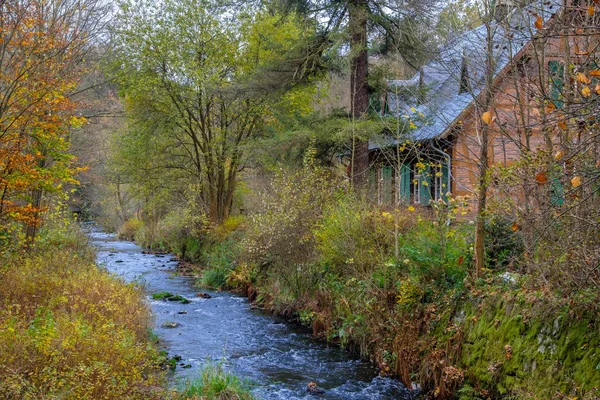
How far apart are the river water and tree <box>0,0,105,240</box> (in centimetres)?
392

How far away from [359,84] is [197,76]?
290 inches

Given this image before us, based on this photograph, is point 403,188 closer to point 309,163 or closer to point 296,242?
point 309,163

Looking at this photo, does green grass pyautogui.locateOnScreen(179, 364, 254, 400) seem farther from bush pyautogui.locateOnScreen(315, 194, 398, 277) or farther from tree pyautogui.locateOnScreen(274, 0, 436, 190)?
tree pyautogui.locateOnScreen(274, 0, 436, 190)

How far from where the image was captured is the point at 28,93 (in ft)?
30.3

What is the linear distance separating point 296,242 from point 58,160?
5763mm

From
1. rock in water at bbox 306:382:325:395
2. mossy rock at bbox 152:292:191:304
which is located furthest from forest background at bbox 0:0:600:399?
mossy rock at bbox 152:292:191:304

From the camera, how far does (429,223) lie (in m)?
10.1

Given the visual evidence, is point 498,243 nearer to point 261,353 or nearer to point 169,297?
point 261,353

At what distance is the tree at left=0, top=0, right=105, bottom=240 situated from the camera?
29.4 feet

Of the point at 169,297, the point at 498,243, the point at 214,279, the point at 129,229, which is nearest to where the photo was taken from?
the point at 498,243

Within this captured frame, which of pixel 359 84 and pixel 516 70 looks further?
pixel 359 84

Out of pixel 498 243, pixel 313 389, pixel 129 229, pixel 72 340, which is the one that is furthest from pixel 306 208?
pixel 129 229

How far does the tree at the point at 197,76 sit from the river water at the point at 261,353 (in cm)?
835

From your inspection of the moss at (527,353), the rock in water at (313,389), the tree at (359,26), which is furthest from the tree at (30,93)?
the moss at (527,353)
